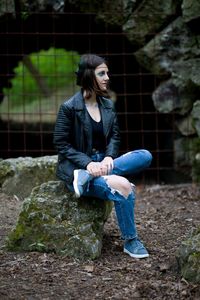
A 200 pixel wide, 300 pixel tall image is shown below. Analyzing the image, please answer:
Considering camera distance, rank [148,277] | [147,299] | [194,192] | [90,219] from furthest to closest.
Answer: [194,192] → [90,219] → [148,277] → [147,299]

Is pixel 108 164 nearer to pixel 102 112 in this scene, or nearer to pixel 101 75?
pixel 102 112

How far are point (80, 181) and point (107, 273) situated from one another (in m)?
0.65

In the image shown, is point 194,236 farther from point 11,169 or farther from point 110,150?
point 11,169

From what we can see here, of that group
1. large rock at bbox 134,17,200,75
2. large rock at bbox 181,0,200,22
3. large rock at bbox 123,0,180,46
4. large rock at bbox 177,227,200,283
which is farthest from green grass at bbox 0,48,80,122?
large rock at bbox 177,227,200,283

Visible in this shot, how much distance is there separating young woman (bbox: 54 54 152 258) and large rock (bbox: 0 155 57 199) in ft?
6.73

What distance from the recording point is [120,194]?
457cm

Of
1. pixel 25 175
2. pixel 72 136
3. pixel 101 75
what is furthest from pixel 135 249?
pixel 25 175

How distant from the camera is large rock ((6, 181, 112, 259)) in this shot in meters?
4.70

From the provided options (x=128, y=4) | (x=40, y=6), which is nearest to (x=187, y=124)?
(x=128, y=4)

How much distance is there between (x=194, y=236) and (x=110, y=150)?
2.94 feet

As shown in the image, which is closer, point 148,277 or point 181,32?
point 148,277

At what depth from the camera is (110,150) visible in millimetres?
4840

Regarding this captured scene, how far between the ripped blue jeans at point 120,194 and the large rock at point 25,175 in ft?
7.18

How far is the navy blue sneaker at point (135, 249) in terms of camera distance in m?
4.79
